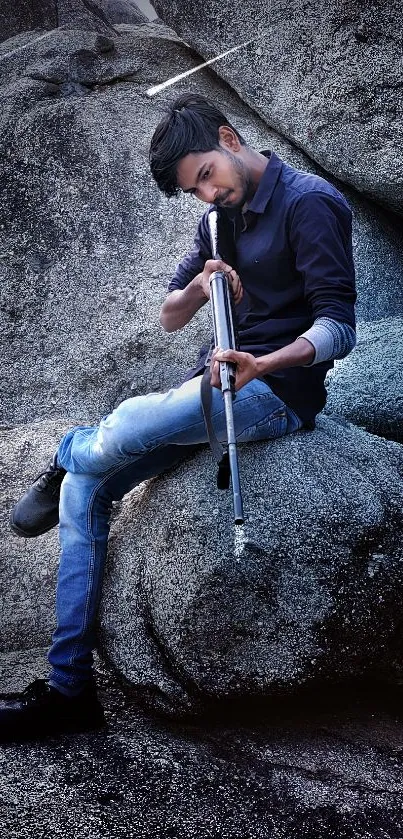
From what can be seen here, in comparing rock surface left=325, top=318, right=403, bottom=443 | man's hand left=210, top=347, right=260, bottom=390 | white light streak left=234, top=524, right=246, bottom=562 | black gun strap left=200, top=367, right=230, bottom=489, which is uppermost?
man's hand left=210, top=347, right=260, bottom=390

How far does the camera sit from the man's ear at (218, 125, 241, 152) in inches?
115

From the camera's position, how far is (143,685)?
9.39 feet

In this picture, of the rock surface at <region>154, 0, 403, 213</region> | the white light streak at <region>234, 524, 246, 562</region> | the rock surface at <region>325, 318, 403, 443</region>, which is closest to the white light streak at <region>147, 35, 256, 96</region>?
the rock surface at <region>154, 0, 403, 213</region>

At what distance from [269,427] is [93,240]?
2305 millimetres

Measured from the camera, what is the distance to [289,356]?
2584mm

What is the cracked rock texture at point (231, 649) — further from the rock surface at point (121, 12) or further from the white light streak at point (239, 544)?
the rock surface at point (121, 12)

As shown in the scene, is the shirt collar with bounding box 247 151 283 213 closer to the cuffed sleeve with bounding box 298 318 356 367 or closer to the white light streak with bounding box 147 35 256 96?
the cuffed sleeve with bounding box 298 318 356 367

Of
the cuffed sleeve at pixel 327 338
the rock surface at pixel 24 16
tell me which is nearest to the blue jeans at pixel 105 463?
the cuffed sleeve at pixel 327 338

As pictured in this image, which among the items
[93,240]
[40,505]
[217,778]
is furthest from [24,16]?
[217,778]

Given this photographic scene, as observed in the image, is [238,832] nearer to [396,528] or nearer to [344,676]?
[344,676]

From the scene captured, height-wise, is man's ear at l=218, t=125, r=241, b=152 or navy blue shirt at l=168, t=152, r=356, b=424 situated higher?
man's ear at l=218, t=125, r=241, b=152

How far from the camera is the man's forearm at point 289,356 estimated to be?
2574 millimetres

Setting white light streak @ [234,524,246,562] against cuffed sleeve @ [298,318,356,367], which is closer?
cuffed sleeve @ [298,318,356,367]

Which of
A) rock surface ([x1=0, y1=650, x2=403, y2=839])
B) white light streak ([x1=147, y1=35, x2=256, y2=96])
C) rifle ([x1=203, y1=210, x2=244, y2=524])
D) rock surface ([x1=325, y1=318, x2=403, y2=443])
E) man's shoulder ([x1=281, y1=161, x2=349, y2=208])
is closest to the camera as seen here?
rock surface ([x1=0, y1=650, x2=403, y2=839])
